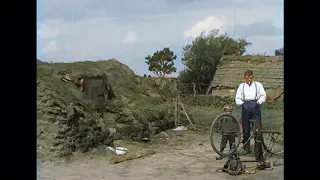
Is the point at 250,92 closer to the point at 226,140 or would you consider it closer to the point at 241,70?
the point at 241,70

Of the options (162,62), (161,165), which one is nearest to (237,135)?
A: (161,165)

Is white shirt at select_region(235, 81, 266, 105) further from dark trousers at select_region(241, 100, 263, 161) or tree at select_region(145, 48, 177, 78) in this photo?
tree at select_region(145, 48, 177, 78)

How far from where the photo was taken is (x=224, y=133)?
1.68m

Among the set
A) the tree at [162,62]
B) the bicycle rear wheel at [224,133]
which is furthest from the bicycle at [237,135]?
the tree at [162,62]

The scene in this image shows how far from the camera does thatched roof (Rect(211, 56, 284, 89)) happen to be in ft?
5.04

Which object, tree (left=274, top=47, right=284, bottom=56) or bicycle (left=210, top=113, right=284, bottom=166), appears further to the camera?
bicycle (left=210, top=113, right=284, bottom=166)

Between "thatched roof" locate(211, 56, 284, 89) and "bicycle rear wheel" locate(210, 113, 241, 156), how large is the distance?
14cm

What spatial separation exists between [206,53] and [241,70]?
17 cm

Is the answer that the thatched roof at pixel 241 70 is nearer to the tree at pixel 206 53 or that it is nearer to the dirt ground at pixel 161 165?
the tree at pixel 206 53

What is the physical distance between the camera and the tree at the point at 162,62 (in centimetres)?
163

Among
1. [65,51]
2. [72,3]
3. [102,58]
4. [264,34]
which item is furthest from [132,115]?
[264,34]

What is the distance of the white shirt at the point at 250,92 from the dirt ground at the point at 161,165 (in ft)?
0.71

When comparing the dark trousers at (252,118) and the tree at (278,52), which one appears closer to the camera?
the tree at (278,52)

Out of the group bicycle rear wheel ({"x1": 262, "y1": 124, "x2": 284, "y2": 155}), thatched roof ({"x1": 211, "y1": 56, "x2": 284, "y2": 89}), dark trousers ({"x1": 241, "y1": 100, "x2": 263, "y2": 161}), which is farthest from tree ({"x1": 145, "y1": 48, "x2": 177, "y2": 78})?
bicycle rear wheel ({"x1": 262, "y1": 124, "x2": 284, "y2": 155})
